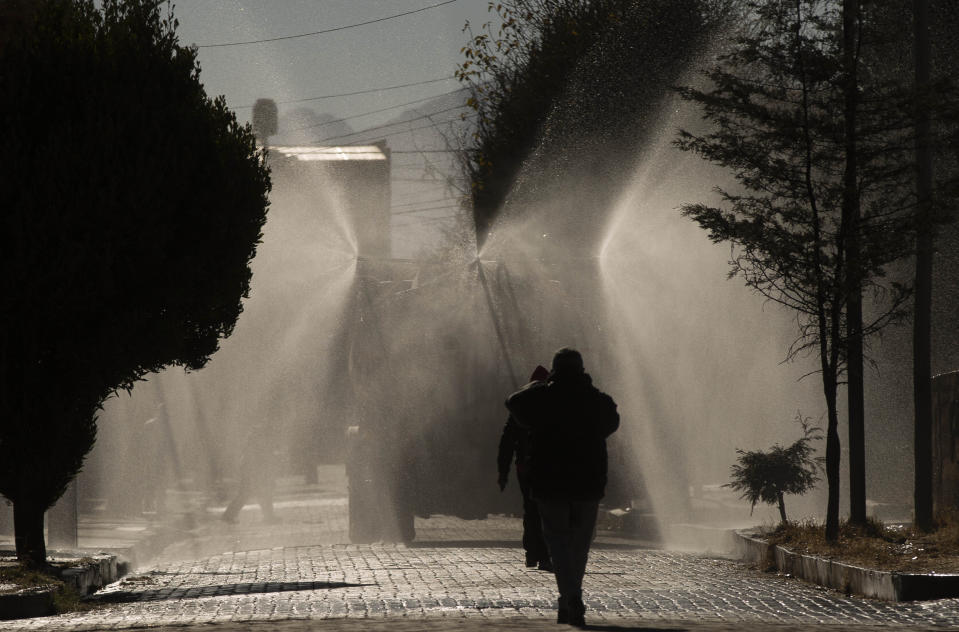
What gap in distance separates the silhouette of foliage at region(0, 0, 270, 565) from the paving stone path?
5.19 ft

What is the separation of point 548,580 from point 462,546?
599 centimetres

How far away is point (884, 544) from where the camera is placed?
12352mm

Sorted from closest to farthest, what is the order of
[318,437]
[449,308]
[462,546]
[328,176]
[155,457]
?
[462,546]
[449,308]
[155,457]
[318,437]
[328,176]

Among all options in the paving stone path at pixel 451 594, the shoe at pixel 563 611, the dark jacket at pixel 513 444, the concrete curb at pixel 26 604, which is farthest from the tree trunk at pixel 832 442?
the concrete curb at pixel 26 604

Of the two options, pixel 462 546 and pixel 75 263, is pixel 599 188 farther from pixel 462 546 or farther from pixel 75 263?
pixel 75 263

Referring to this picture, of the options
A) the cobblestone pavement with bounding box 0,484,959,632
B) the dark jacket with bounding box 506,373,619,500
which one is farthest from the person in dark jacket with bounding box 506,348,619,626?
the cobblestone pavement with bounding box 0,484,959,632

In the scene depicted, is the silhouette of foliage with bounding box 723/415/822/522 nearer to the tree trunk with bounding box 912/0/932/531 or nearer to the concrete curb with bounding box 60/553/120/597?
the tree trunk with bounding box 912/0/932/531

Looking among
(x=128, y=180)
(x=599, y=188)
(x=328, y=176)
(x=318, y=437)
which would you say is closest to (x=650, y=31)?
(x=599, y=188)

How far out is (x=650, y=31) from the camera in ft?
85.0

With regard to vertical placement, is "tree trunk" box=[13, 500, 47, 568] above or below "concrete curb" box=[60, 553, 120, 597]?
above

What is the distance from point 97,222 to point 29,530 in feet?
8.87

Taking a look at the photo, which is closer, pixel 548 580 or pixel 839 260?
pixel 548 580

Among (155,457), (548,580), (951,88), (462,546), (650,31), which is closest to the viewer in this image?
(548,580)

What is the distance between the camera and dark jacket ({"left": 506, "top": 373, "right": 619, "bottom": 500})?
7738 mm
